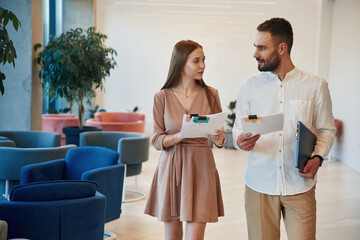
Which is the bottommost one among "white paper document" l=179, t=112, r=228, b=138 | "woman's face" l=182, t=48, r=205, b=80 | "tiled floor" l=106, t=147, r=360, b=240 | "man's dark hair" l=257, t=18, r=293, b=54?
"tiled floor" l=106, t=147, r=360, b=240

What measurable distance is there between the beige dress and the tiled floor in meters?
2.17

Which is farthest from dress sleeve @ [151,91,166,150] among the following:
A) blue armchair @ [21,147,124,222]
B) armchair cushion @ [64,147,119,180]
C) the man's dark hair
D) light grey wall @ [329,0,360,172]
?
light grey wall @ [329,0,360,172]

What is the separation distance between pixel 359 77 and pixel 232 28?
4.49 metres

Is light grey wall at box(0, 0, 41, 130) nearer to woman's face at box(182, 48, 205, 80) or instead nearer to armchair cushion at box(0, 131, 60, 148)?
armchair cushion at box(0, 131, 60, 148)

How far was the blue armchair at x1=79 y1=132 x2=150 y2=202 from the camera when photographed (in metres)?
6.77

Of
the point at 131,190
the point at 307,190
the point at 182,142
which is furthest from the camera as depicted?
the point at 131,190

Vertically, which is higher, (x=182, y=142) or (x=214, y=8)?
(x=214, y=8)

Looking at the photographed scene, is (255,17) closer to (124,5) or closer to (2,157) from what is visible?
(124,5)

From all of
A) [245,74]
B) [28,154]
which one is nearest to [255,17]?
[245,74]

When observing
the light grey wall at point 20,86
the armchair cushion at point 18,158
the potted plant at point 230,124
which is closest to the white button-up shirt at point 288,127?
the armchair cushion at point 18,158

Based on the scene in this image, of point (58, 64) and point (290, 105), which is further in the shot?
point (58, 64)

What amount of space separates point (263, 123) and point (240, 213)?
3.94 m

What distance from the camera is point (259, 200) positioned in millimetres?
2795

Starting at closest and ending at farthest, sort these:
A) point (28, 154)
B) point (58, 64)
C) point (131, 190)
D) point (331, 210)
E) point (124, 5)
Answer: point (28, 154), point (331, 210), point (131, 190), point (58, 64), point (124, 5)
